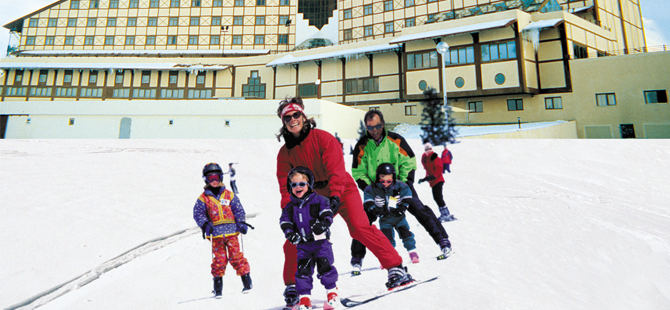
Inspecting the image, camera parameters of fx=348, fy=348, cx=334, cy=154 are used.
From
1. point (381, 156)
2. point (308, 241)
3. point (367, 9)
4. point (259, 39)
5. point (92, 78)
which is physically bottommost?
point (308, 241)

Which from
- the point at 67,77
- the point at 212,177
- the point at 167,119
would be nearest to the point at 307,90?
the point at 167,119

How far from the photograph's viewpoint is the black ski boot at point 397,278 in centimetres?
291

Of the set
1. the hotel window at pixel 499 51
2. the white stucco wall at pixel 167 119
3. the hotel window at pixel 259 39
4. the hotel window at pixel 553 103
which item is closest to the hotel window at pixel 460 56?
the hotel window at pixel 499 51

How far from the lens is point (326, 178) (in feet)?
9.59

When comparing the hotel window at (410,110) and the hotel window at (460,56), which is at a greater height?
the hotel window at (460,56)

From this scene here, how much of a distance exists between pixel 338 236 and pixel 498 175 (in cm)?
583

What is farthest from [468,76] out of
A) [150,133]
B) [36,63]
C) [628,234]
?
[36,63]

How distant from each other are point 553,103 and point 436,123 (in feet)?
26.6

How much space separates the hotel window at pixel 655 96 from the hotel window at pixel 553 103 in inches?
163

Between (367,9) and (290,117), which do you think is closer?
(290,117)

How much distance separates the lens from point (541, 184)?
25.7 feet

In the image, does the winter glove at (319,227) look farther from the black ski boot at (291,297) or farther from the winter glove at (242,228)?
the winter glove at (242,228)

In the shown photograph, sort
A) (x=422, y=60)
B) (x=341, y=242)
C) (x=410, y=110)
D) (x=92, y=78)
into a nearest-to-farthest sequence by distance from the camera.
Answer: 1. (x=341, y=242)
2. (x=422, y=60)
3. (x=410, y=110)
4. (x=92, y=78)

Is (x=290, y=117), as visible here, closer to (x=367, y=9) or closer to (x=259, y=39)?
(x=367, y=9)
